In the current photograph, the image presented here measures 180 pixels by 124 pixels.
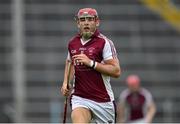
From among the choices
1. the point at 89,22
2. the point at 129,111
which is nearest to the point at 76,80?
the point at 89,22

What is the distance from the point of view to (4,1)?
24.9 meters

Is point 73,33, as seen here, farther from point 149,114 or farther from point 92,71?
point 92,71

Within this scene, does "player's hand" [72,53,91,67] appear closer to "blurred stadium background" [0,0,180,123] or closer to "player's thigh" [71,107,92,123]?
"player's thigh" [71,107,92,123]

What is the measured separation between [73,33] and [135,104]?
7.87 metres

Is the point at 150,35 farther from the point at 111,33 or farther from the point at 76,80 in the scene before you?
the point at 76,80

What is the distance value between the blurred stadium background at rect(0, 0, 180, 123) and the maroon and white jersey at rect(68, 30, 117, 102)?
13120mm

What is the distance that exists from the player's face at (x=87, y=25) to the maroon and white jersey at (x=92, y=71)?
105 millimetres

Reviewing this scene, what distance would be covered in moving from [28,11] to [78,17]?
14.0m

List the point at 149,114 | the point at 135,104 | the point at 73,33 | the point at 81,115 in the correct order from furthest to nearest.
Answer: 1. the point at 73,33
2. the point at 135,104
3. the point at 149,114
4. the point at 81,115

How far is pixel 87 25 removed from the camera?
11195mm

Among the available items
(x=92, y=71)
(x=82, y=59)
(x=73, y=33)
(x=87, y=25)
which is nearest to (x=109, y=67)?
(x=92, y=71)

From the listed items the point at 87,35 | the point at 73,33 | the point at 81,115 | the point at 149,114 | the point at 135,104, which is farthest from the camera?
the point at 73,33

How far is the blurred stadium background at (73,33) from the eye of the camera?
81.3 ft

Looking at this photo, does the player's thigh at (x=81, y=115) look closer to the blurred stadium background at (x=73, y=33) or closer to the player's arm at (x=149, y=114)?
the player's arm at (x=149, y=114)
